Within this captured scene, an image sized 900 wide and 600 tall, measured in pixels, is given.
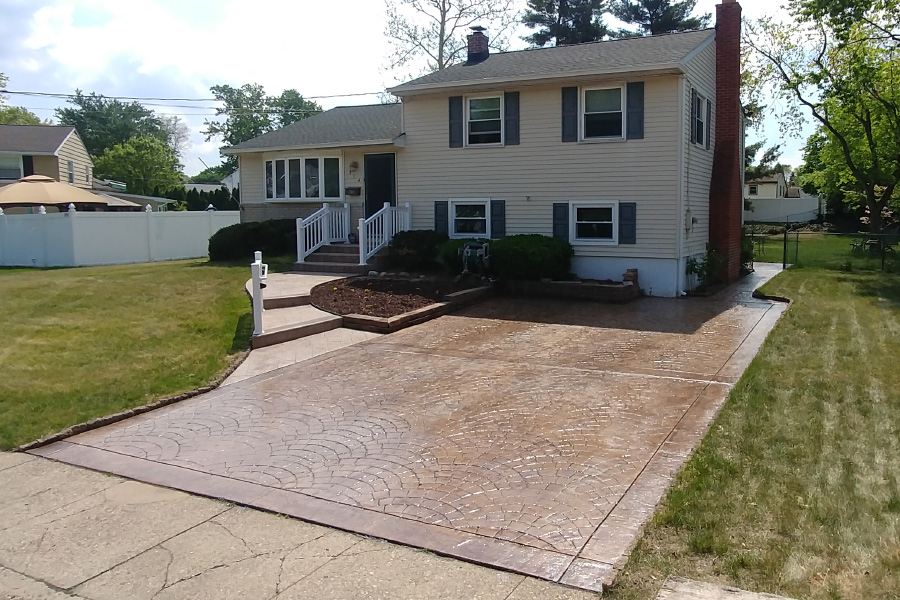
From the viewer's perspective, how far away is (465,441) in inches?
245

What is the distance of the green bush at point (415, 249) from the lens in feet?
55.0

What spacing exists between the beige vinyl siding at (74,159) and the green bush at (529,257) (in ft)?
94.7

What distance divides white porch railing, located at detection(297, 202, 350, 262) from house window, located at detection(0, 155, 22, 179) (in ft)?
79.1

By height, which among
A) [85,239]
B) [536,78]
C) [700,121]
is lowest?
[85,239]

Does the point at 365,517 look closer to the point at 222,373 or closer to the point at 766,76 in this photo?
the point at 222,373

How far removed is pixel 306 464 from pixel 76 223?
19277 millimetres

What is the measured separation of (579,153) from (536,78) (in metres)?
1.92

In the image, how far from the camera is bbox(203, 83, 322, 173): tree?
71125mm

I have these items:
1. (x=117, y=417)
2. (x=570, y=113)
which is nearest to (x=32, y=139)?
(x=570, y=113)

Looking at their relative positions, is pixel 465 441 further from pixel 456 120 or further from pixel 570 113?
pixel 456 120

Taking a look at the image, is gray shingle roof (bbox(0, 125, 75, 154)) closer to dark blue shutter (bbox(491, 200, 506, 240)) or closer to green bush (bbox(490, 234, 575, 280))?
dark blue shutter (bbox(491, 200, 506, 240))

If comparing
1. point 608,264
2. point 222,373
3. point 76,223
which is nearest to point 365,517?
point 222,373

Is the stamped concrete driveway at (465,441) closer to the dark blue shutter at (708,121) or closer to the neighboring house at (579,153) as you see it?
the neighboring house at (579,153)

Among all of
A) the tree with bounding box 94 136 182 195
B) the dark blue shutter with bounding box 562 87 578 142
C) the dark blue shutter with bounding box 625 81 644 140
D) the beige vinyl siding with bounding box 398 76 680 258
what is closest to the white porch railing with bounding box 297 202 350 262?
the beige vinyl siding with bounding box 398 76 680 258
